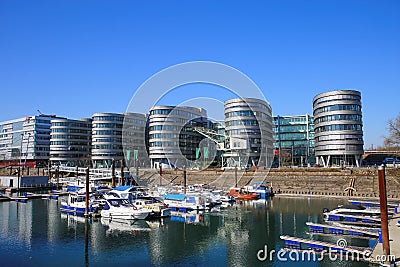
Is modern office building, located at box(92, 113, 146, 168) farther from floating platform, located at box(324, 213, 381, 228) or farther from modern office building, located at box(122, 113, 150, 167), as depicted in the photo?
floating platform, located at box(324, 213, 381, 228)

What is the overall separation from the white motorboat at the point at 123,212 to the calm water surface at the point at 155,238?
3.39 ft

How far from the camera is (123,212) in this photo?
38812 millimetres

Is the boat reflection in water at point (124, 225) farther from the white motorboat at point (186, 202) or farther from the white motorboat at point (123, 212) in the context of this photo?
the white motorboat at point (186, 202)

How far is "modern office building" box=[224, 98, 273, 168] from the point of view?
9088 cm

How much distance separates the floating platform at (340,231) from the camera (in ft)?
92.4

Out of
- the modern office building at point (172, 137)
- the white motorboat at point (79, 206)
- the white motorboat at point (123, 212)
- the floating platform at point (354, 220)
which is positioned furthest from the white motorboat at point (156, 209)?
the modern office building at point (172, 137)

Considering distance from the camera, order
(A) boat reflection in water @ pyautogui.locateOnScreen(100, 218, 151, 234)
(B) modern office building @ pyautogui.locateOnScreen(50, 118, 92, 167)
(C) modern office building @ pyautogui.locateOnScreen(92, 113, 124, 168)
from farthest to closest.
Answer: (B) modern office building @ pyautogui.locateOnScreen(50, 118, 92, 167)
(C) modern office building @ pyautogui.locateOnScreen(92, 113, 124, 168)
(A) boat reflection in water @ pyautogui.locateOnScreen(100, 218, 151, 234)

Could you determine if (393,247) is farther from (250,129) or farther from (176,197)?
(250,129)

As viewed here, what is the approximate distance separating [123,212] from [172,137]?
221 feet

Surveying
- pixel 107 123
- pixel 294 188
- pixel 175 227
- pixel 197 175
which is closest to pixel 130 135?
pixel 107 123

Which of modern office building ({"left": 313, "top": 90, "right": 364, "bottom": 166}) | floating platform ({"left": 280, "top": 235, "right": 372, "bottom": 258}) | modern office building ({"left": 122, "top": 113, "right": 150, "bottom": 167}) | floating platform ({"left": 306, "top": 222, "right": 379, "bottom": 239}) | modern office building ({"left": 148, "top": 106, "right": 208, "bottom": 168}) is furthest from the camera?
modern office building ({"left": 122, "top": 113, "right": 150, "bottom": 167})

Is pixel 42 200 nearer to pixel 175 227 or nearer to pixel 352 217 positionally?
pixel 175 227

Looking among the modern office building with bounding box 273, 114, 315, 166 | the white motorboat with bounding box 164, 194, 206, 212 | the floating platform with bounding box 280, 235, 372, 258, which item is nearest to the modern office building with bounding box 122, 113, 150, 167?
the modern office building with bounding box 273, 114, 315, 166

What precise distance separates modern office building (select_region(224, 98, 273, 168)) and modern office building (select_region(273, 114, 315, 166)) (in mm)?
20412
